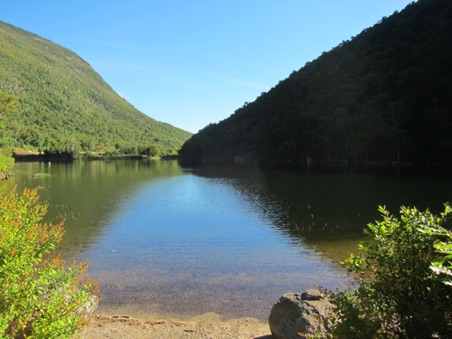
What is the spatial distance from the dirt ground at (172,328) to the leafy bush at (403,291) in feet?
15.8

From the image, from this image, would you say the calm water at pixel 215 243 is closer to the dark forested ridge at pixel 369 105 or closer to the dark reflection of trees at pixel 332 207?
the dark reflection of trees at pixel 332 207

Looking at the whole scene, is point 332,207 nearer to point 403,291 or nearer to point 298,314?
point 298,314

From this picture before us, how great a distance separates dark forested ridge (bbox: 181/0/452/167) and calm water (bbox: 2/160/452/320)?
48.5 metres

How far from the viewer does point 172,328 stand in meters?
8.55

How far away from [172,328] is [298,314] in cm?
339

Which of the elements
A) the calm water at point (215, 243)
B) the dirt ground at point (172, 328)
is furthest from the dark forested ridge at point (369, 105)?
the dirt ground at point (172, 328)

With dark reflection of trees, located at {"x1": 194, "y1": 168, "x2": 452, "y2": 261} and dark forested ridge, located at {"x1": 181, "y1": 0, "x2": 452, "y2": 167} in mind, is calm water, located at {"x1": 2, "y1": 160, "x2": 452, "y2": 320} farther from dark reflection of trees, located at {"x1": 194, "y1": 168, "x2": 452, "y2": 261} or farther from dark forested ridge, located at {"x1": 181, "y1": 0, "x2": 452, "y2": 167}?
dark forested ridge, located at {"x1": 181, "y1": 0, "x2": 452, "y2": 167}

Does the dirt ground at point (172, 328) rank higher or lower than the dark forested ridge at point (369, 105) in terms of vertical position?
lower

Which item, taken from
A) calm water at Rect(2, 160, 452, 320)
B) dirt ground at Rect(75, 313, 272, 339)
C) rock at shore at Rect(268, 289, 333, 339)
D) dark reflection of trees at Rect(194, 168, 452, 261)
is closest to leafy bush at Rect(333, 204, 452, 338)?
rock at shore at Rect(268, 289, 333, 339)

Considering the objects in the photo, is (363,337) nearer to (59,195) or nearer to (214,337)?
(214,337)

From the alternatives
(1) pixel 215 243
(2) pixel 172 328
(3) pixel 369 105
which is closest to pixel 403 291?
(2) pixel 172 328

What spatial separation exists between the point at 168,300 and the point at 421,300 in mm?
8841

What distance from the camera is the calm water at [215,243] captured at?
11.2 metres

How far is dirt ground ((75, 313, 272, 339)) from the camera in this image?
26.4ft
